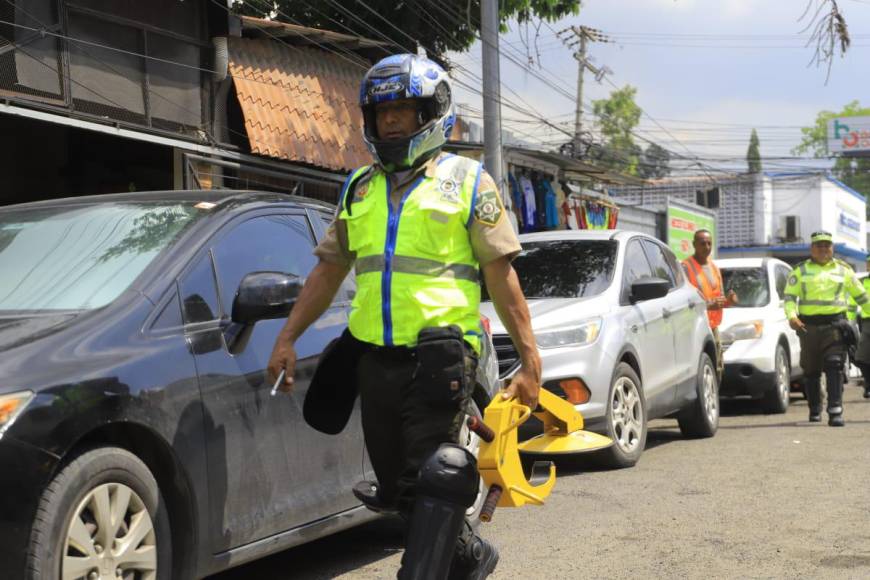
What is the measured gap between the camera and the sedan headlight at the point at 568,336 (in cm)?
891

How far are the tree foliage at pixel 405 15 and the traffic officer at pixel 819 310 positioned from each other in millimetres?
9519

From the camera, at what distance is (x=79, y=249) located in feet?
16.0

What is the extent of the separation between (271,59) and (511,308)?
552 inches

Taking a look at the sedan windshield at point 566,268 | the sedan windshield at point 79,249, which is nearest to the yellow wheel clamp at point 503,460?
the sedan windshield at point 79,249

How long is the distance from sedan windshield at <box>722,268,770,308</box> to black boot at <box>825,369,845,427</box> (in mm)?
2375

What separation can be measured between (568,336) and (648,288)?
82cm

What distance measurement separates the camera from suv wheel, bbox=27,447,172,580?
3.68 m

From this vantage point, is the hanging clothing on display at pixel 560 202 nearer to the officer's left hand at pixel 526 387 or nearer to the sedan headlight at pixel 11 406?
the officer's left hand at pixel 526 387

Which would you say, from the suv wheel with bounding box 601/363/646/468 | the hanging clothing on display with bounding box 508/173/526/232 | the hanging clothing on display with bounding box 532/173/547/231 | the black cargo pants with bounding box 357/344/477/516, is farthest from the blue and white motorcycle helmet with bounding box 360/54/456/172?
the hanging clothing on display with bounding box 532/173/547/231

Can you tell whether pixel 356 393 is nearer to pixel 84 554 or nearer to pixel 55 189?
pixel 84 554

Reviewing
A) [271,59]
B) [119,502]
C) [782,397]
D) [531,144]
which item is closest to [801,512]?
[119,502]

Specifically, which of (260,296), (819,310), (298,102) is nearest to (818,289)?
(819,310)

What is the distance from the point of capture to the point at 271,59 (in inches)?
687

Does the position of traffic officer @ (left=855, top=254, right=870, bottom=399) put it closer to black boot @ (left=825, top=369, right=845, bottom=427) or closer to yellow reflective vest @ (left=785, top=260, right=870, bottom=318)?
yellow reflective vest @ (left=785, top=260, right=870, bottom=318)
